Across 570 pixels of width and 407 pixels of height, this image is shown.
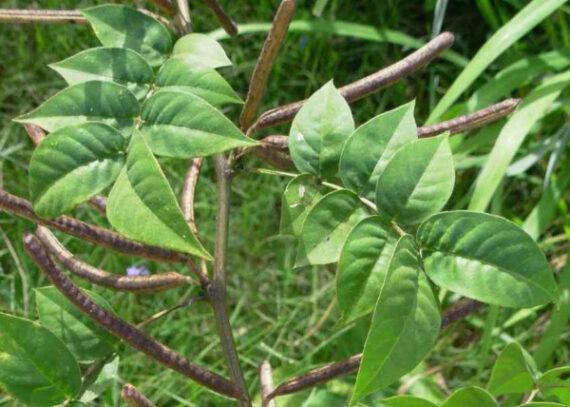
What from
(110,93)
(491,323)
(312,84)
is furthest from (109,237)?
(312,84)

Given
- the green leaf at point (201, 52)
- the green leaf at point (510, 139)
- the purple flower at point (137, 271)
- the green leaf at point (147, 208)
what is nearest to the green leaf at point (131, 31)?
the green leaf at point (201, 52)

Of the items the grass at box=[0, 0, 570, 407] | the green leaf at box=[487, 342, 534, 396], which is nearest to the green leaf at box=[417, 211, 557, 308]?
the green leaf at box=[487, 342, 534, 396]

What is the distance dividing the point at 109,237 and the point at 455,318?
0.79 ft

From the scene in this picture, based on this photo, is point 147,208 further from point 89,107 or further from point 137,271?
point 137,271

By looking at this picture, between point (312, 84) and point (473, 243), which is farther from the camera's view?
point (312, 84)

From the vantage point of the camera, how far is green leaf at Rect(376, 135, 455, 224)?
519 millimetres

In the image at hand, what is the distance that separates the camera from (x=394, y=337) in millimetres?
472

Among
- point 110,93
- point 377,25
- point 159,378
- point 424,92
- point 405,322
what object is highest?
point 110,93

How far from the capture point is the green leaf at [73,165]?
1.67ft

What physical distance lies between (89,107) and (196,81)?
72 mm

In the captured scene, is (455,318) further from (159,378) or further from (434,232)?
(159,378)

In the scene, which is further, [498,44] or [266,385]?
[498,44]

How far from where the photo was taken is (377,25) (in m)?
1.79

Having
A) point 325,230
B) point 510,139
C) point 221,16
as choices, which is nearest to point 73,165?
point 325,230
